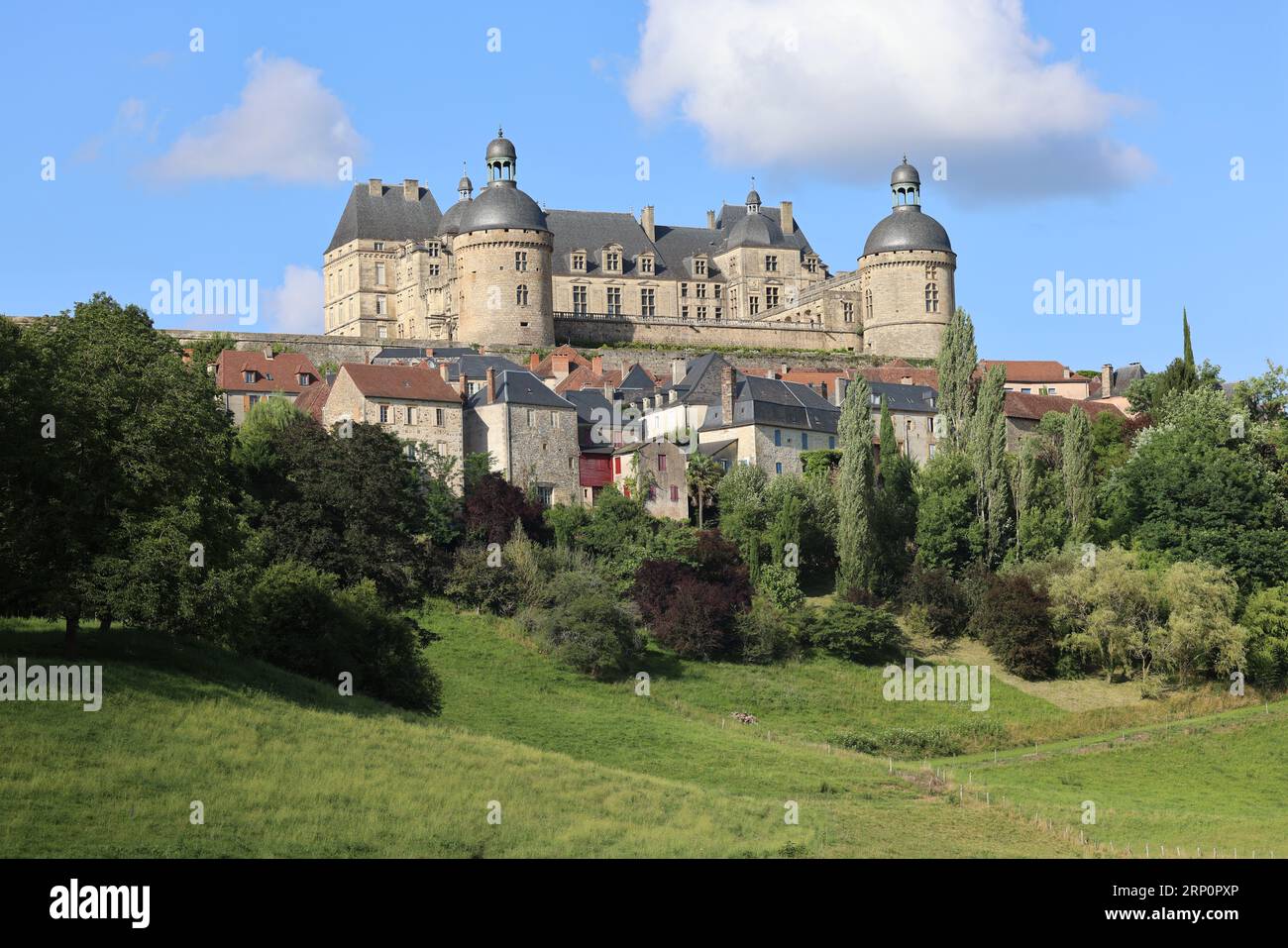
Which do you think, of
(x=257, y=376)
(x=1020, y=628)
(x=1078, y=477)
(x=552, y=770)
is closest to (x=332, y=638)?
(x=552, y=770)

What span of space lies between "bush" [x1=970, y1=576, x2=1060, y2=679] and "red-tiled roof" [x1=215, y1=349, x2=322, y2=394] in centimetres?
2889

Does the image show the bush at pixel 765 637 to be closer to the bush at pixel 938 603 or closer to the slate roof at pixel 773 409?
the bush at pixel 938 603

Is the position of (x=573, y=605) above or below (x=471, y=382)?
below

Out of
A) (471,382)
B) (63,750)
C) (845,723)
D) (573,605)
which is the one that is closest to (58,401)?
(63,750)

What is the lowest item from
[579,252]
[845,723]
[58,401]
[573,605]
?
[845,723]

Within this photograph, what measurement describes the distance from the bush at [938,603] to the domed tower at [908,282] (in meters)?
43.3

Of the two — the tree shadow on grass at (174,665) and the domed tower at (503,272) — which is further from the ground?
the domed tower at (503,272)

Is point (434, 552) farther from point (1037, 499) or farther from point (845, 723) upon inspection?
point (1037, 499)

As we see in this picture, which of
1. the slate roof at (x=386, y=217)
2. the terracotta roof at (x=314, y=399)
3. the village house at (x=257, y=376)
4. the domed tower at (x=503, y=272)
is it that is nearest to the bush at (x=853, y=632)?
the terracotta roof at (x=314, y=399)

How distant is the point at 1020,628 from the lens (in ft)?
192

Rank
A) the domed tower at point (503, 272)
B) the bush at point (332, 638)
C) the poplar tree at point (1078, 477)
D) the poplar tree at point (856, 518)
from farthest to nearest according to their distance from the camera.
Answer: the domed tower at point (503, 272), the poplar tree at point (1078, 477), the poplar tree at point (856, 518), the bush at point (332, 638)

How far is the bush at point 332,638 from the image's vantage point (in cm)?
4438

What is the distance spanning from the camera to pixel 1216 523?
2498 inches
